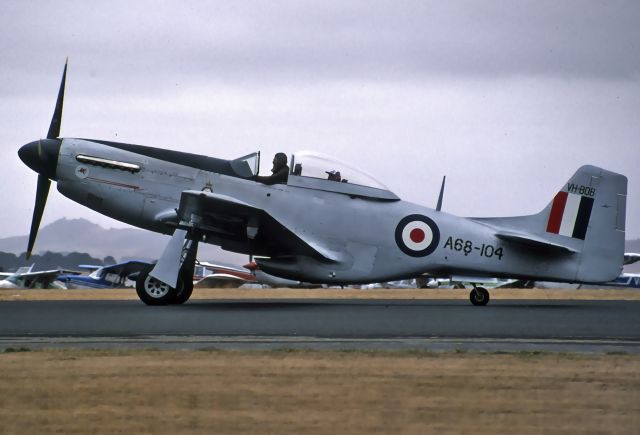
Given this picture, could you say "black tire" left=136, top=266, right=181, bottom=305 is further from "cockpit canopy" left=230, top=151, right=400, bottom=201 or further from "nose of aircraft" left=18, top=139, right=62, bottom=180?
"nose of aircraft" left=18, top=139, right=62, bottom=180

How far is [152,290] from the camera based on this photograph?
53.7 ft

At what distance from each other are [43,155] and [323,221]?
4.88 meters

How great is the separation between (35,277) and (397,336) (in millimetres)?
34869

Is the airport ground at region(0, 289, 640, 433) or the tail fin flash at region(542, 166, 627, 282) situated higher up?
the tail fin flash at region(542, 166, 627, 282)

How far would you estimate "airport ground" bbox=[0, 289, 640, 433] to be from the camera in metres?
6.19

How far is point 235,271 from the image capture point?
55.7 m

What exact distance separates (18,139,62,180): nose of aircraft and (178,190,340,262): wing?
110 inches

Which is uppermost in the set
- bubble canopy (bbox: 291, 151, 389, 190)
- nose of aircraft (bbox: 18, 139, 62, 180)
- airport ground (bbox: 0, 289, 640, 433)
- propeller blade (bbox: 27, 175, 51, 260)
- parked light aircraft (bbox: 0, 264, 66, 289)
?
bubble canopy (bbox: 291, 151, 389, 190)

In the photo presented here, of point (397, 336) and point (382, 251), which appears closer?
point (397, 336)

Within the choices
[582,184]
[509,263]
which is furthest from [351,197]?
[582,184]

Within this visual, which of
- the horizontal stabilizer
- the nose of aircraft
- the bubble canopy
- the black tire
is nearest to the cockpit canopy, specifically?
the bubble canopy

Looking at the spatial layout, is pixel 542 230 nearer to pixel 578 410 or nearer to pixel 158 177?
pixel 158 177

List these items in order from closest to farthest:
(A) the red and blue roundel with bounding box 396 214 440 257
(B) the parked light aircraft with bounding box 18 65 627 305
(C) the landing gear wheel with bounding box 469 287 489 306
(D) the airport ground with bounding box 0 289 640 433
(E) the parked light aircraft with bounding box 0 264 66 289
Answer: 1. (D) the airport ground with bounding box 0 289 640 433
2. (B) the parked light aircraft with bounding box 18 65 627 305
3. (A) the red and blue roundel with bounding box 396 214 440 257
4. (C) the landing gear wheel with bounding box 469 287 489 306
5. (E) the parked light aircraft with bounding box 0 264 66 289

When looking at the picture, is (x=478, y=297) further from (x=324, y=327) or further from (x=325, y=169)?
(x=324, y=327)
